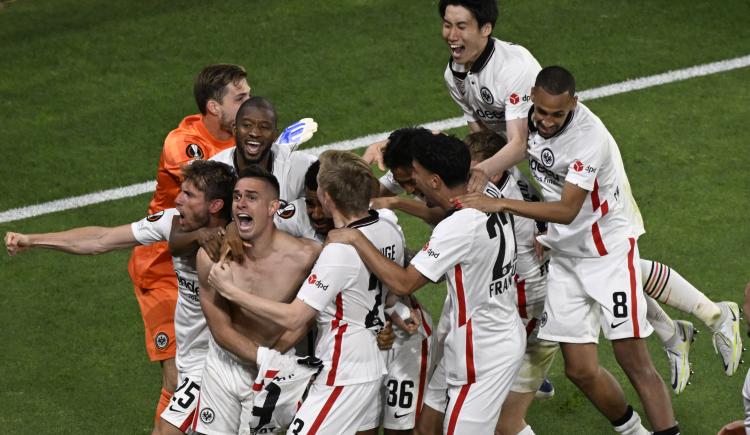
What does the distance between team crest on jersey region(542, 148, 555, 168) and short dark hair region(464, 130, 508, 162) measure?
1.23ft

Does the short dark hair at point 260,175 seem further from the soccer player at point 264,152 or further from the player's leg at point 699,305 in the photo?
the player's leg at point 699,305

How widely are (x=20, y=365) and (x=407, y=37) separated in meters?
5.92

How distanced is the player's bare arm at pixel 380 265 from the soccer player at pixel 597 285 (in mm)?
1127

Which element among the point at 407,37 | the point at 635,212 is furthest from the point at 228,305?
the point at 407,37

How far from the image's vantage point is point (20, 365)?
9.78 meters

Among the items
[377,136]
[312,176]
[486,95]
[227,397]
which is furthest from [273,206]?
[377,136]

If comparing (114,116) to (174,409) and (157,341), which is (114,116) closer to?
(157,341)

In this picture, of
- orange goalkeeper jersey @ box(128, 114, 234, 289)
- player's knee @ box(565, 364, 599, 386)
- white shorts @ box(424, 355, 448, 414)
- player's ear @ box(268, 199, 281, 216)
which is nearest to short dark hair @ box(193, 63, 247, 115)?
orange goalkeeper jersey @ box(128, 114, 234, 289)

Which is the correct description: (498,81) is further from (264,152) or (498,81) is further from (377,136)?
(377,136)

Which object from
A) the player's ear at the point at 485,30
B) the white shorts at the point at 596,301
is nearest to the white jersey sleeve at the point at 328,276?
the white shorts at the point at 596,301

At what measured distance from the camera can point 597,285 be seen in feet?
27.3

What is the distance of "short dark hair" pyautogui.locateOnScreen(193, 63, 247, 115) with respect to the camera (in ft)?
29.8

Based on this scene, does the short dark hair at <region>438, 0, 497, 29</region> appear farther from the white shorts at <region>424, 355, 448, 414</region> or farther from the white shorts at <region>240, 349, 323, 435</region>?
the white shorts at <region>240, 349, 323, 435</region>

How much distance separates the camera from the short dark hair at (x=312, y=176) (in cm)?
779
